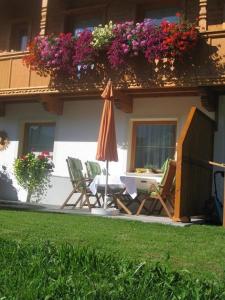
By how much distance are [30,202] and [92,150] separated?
6.89ft

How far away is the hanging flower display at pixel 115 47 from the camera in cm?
1048

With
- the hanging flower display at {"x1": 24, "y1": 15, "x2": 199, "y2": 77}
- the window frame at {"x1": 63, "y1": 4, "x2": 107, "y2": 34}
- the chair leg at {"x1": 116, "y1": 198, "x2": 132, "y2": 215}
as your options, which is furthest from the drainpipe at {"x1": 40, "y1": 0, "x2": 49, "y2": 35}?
the chair leg at {"x1": 116, "y1": 198, "x2": 132, "y2": 215}

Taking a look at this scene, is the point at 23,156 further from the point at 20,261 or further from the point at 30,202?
the point at 20,261

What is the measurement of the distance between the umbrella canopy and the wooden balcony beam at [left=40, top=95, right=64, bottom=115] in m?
3.09

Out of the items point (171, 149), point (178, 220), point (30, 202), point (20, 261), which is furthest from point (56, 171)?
point (20, 261)

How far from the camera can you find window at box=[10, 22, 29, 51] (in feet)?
49.9

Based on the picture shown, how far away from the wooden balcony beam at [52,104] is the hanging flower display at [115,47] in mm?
838

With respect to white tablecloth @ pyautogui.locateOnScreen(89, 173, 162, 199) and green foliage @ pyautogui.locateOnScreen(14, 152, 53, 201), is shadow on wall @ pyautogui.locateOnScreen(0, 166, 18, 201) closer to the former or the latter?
green foliage @ pyautogui.locateOnScreen(14, 152, 53, 201)

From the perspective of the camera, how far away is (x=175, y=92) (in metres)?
11.8

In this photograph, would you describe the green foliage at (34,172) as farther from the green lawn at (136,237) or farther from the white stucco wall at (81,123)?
the green lawn at (136,237)

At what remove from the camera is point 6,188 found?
14.0 meters

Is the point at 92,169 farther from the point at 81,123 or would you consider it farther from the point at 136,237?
the point at 136,237

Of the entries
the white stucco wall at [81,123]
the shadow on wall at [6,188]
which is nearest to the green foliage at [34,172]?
the white stucco wall at [81,123]

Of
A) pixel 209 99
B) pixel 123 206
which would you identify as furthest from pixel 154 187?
pixel 209 99
